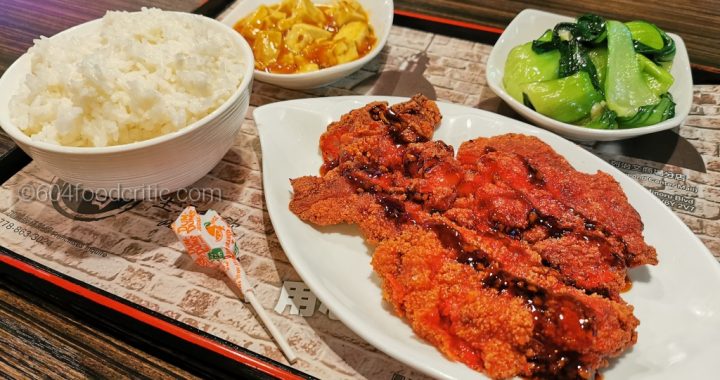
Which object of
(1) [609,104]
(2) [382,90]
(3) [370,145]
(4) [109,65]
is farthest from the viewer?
(2) [382,90]

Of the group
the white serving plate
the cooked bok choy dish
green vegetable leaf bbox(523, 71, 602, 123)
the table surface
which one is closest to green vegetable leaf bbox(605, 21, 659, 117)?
the cooked bok choy dish

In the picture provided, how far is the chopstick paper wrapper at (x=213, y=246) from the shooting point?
1928 millimetres

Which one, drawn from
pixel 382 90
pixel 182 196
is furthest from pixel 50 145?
pixel 382 90

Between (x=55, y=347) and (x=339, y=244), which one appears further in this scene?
(x=339, y=244)

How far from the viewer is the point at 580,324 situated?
60.6 inches

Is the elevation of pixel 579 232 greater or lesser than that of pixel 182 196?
greater

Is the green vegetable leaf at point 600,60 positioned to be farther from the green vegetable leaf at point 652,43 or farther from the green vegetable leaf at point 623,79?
the green vegetable leaf at point 652,43

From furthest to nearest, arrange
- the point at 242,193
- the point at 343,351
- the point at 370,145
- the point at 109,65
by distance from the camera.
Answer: the point at 242,193, the point at 370,145, the point at 109,65, the point at 343,351

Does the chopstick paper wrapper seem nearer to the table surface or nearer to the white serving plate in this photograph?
the white serving plate

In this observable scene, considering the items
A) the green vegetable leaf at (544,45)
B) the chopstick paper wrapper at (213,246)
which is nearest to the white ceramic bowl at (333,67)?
the green vegetable leaf at (544,45)

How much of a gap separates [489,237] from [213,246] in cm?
115

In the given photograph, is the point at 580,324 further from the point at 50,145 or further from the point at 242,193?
the point at 50,145

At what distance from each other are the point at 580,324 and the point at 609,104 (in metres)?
1.65

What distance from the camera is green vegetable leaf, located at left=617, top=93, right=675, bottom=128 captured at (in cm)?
263
